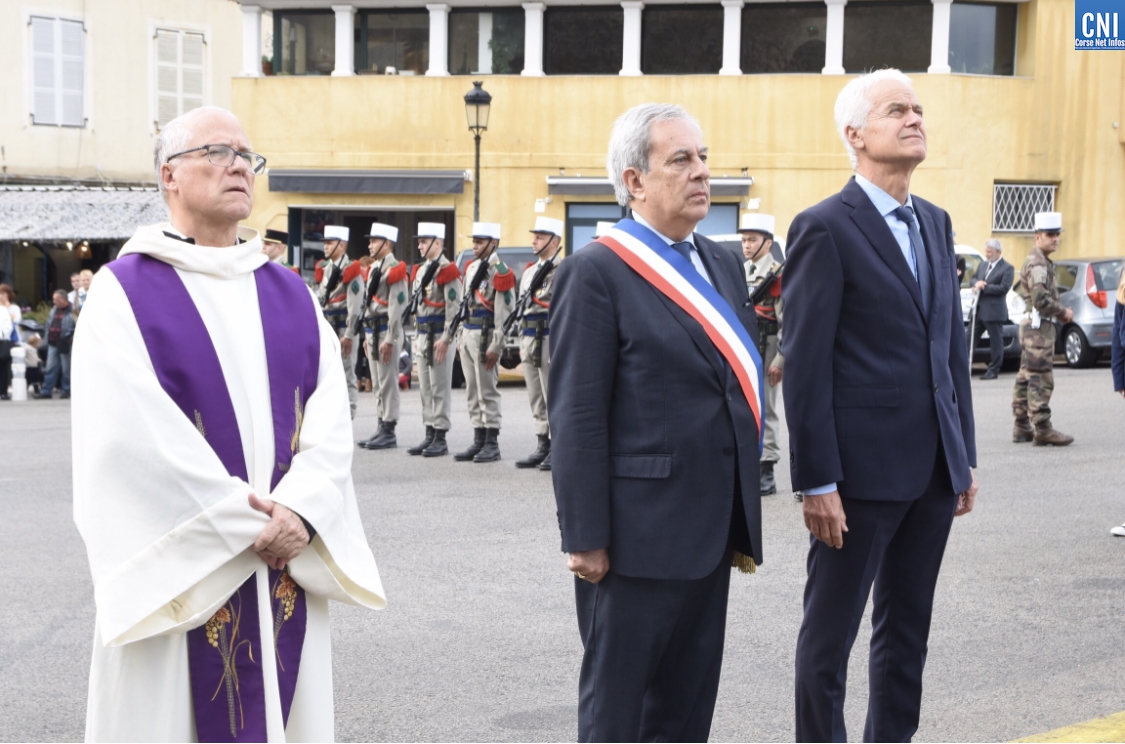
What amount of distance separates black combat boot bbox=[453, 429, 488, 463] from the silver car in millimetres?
10799

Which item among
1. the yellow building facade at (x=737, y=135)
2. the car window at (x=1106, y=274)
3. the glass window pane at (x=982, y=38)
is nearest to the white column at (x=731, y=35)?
the yellow building facade at (x=737, y=135)

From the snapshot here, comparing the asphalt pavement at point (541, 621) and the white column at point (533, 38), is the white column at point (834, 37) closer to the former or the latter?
the white column at point (533, 38)

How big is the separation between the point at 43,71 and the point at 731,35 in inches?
609

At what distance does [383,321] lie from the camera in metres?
13.4

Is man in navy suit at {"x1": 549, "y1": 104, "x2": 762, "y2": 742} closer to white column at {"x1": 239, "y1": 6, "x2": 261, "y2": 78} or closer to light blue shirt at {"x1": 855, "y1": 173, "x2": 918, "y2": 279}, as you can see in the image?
light blue shirt at {"x1": 855, "y1": 173, "x2": 918, "y2": 279}

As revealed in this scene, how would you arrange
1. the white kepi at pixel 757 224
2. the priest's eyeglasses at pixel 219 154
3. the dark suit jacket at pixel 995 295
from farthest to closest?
the dark suit jacket at pixel 995 295 < the white kepi at pixel 757 224 < the priest's eyeglasses at pixel 219 154

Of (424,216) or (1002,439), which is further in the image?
(424,216)

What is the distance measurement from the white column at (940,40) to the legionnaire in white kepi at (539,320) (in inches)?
629

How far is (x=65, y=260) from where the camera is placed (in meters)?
29.7

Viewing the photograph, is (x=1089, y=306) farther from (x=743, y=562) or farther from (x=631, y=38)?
(x=743, y=562)

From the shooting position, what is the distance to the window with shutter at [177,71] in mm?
30844

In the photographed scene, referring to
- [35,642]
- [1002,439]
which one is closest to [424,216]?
[1002,439]

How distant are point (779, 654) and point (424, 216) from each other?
22.7 meters

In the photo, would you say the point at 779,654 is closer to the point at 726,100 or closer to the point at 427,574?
the point at 427,574
